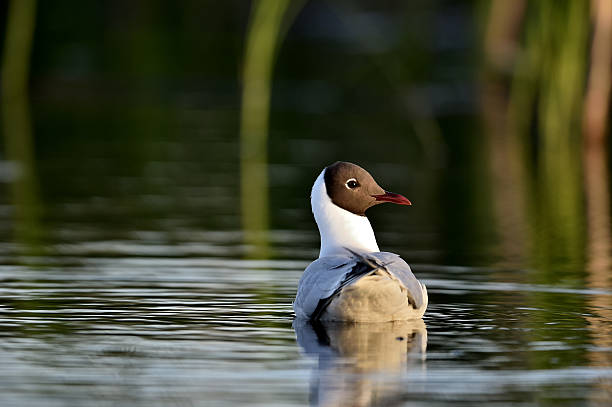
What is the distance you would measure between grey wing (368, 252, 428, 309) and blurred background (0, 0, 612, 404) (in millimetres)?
194

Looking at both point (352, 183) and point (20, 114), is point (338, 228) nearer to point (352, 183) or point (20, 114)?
point (352, 183)

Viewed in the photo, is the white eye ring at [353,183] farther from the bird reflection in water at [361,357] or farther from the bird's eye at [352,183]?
the bird reflection in water at [361,357]

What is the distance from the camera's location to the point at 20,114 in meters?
23.0

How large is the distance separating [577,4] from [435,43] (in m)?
23.5

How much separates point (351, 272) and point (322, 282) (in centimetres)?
A: 22

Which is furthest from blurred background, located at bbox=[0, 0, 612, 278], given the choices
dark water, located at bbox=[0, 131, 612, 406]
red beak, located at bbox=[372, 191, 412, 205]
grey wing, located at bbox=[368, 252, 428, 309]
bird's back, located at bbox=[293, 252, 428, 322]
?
bird's back, located at bbox=[293, 252, 428, 322]

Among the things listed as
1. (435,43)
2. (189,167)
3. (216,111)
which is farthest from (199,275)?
(435,43)

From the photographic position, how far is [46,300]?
8.18 metres

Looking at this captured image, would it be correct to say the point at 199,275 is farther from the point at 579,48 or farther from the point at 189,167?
the point at 579,48

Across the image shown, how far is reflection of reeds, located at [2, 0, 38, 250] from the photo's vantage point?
1299cm

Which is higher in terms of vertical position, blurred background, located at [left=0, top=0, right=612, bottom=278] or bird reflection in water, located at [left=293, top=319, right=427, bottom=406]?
blurred background, located at [left=0, top=0, right=612, bottom=278]

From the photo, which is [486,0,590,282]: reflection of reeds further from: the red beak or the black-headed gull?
the black-headed gull

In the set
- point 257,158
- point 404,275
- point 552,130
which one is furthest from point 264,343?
point 552,130

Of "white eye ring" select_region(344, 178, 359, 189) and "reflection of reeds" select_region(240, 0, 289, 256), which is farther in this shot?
"reflection of reeds" select_region(240, 0, 289, 256)
